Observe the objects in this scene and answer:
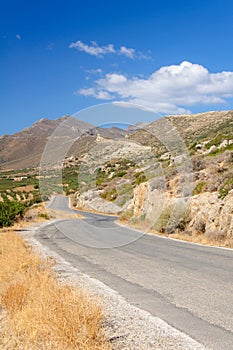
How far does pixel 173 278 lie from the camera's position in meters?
8.63

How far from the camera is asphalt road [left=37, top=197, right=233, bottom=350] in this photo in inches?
217

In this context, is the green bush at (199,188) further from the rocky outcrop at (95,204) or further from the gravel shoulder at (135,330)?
the rocky outcrop at (95,204)

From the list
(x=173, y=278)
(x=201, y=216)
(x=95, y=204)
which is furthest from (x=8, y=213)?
(x=95, y=204)

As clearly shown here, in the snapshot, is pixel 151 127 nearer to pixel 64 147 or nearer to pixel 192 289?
pixel 64 147

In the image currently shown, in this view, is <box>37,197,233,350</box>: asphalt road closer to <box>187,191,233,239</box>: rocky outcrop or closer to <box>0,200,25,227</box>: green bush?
<box>187,191,233,239</box>: rocky outcrop

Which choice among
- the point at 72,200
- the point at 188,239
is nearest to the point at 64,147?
the point at 188,239

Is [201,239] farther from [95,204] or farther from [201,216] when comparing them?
[95,204]

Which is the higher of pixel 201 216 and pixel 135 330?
pixel 201 216

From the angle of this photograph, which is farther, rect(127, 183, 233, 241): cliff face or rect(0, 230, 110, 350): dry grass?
rect(127, 183, 233, 241): cliff face

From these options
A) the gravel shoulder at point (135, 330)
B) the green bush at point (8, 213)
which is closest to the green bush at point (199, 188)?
the green bush at point (8, 213)

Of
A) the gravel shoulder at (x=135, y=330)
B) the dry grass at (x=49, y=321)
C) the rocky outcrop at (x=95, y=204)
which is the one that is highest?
the dry grass at (x=49, y=321)

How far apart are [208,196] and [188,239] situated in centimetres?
292

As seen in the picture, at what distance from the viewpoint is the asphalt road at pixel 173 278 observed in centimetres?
551

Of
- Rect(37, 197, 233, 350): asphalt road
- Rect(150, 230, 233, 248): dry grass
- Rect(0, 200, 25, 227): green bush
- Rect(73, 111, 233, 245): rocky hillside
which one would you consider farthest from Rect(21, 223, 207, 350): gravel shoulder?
Rect(0, 200, 25, 227): green bush
